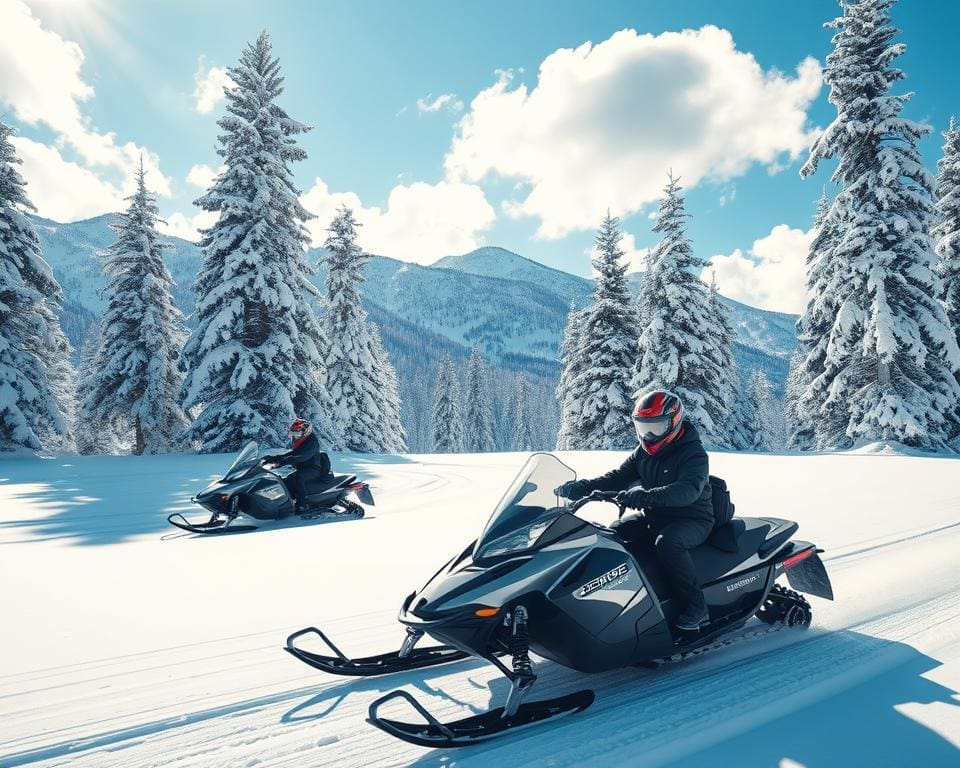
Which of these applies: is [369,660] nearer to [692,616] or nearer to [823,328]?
[692,616]

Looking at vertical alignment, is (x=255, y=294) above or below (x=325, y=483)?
above

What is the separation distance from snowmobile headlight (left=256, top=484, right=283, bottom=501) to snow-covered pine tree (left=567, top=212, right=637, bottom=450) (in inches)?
716

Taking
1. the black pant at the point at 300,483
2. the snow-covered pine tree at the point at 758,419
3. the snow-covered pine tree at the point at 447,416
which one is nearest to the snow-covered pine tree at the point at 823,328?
the snow-covered pine tree at the point at 758,419

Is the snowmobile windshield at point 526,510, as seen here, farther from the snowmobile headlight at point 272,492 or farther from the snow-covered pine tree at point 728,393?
the snow-covered pine tree at point 728,393

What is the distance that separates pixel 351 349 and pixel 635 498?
966 inches

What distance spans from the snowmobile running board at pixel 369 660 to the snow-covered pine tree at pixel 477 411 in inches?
1819

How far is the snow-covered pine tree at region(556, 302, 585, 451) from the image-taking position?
2553 cm

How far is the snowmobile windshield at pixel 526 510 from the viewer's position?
2.98 m

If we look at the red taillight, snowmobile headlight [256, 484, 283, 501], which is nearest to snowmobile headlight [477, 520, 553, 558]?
the red taillight

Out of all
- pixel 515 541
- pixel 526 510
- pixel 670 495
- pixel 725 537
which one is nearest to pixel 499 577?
pixel 515 541

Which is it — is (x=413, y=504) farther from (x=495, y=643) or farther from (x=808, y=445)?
(x=808, y=445)

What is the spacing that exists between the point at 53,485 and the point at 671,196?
23201 millimetres

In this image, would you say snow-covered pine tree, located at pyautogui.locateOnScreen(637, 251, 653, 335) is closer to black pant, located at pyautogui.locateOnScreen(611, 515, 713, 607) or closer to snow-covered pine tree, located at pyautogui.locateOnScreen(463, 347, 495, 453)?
black pant, located at pyautogui.locateOnScreen(611, 515, 713, 607)

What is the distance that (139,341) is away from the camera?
850 inches
